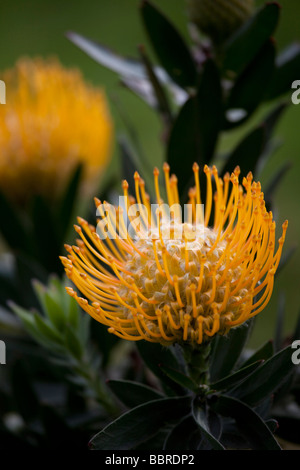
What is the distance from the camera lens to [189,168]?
62 cm

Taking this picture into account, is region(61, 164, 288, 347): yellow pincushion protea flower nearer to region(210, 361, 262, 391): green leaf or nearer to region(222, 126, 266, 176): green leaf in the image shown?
region(210, 361, 262, 391): green leaf

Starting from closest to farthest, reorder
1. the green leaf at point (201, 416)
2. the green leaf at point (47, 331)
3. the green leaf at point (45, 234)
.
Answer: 1. the green leaf at point (201, 416)
2. the green leaf at point (47, 331)
3. the green leaf at point (45, 234)

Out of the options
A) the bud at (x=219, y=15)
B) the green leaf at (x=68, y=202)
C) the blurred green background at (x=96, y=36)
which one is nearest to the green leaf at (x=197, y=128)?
the bud at (x=219, y=15)

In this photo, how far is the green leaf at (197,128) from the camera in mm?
576

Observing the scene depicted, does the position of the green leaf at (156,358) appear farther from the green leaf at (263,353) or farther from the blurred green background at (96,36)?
the blurred green background at (96,36)

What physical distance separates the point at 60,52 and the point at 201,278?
6.01ft

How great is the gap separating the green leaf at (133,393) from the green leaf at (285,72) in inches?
14.3

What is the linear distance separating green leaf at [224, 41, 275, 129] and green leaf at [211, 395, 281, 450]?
328mm

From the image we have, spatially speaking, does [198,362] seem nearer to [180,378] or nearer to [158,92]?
[180,378]

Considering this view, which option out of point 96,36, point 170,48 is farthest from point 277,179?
point 96,36

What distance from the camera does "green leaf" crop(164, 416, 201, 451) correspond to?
1.54 feet

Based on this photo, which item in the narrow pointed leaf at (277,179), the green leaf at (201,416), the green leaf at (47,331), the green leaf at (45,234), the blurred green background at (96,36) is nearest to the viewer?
the green leaf at (201,416)

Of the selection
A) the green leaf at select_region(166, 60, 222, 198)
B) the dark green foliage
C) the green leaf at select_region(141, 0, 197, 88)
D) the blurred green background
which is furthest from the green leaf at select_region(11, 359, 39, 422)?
the blurred green background
